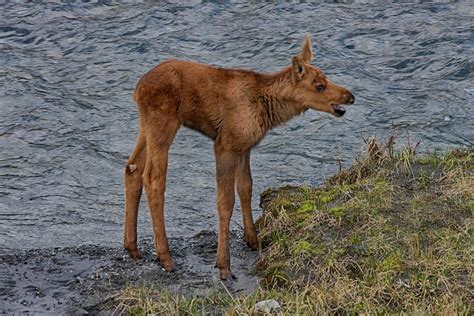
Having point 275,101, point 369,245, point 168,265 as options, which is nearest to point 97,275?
point 168,265

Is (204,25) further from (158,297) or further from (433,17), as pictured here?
(158,297)

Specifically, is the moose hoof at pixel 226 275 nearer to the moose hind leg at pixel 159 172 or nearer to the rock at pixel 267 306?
the moose hind leg at pixel 159 172

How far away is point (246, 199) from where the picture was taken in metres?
9.94

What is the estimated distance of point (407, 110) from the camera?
629 inches

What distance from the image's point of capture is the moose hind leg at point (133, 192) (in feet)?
31.8

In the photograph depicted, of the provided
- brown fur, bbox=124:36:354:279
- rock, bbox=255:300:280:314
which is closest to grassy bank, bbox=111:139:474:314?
rock, bbox=255:300:280:314

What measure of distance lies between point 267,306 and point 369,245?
5.16 feet

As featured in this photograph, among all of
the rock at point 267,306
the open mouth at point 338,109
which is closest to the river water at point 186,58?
the open mouth at point 338,109

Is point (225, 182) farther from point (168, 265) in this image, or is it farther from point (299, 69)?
point (299, 69)

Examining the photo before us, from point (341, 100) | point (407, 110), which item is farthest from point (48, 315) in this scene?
point (407, 110)

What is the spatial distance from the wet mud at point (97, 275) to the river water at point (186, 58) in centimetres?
69

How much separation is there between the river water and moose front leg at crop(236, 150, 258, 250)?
125 cm

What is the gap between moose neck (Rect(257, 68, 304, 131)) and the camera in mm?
9688

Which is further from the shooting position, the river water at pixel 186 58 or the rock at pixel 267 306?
the river water at pixel 186 58
